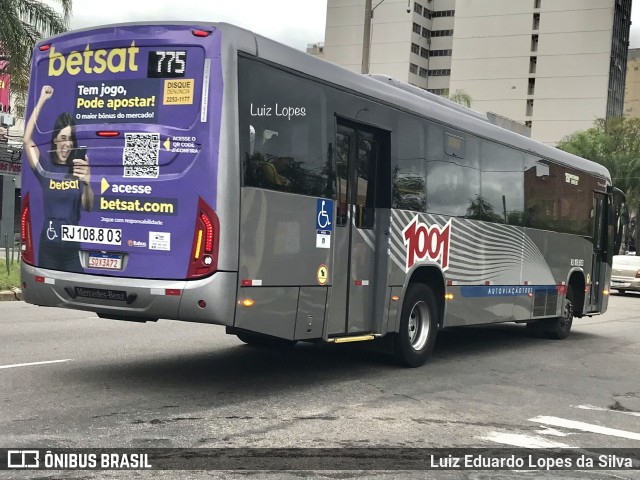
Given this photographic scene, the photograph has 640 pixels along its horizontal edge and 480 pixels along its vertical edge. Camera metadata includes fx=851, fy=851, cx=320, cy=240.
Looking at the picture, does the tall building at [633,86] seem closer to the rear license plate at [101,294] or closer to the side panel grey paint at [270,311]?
the side panel grey paint at [270,311]

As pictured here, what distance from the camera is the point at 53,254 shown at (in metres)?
8.09

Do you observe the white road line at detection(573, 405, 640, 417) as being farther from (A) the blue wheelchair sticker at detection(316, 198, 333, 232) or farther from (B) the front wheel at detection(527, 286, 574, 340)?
(B) the front wheel at detection(527, 286, 574, 340)

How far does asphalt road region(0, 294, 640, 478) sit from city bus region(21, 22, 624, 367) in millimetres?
685

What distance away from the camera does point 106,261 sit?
25.4 ft

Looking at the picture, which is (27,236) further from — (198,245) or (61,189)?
(198,245)

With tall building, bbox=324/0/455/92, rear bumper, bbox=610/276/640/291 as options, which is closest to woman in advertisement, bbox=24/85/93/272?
rear bumper, bbox=610/276/640/291

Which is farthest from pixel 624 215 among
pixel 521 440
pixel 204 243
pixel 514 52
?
pixel 514 52

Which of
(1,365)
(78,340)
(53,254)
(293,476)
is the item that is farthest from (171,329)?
(293,476)

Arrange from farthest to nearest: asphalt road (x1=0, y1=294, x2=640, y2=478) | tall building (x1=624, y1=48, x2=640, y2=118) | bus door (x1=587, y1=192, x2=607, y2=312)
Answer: tall building (x1=624, y1=48, x2=640, y2=118), bus door (x1=587, y1=192, x2=607, y2=312), asphalt road (x1=0, y1=294, x2=640, y2=478)

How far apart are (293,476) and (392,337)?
184 inches

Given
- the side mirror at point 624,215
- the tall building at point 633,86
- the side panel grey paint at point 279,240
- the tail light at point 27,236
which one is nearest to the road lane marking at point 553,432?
the side panel grey paint at point 279,240

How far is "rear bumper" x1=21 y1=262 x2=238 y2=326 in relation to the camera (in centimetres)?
729

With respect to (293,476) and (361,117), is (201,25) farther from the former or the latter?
(293,476)

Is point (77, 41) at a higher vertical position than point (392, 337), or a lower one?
higher
